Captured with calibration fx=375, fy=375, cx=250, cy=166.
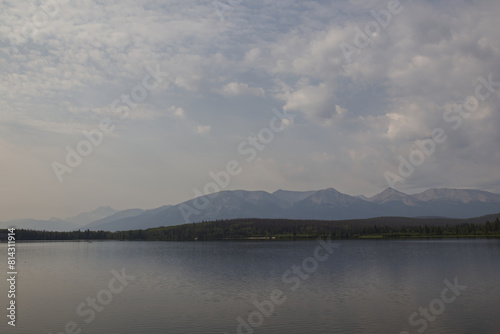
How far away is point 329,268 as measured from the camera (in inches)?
3285

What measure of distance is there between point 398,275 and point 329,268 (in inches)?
643

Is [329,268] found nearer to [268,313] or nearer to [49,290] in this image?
[268,313]

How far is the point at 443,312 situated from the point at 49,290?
58.4 metres

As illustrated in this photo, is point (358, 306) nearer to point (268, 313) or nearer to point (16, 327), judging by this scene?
point (268, 313)

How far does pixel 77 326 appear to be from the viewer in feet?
129

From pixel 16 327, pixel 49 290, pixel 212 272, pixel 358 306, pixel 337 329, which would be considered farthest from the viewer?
pixel 212 272

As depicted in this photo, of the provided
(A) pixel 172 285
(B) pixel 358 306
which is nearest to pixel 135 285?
(A) pixel 172 285

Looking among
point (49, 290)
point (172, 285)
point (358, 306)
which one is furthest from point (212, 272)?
point (358, 306)

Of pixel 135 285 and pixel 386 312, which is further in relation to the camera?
pixel 135 285

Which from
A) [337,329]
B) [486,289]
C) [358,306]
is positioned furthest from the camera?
[486,289]

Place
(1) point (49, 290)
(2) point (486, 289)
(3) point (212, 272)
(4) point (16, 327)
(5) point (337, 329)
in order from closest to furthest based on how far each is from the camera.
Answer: (5) point (337, 329) < (4) point (16, 327) < (2) point (486, 289) < (1) point (49, 290) < (3) point (212, 272)

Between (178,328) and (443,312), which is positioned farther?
(443,312)

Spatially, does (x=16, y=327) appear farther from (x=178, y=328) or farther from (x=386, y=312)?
(x=386, y=312)

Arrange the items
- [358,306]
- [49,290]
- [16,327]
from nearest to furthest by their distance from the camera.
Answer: [16,327]
[358,306]
[49,290]
